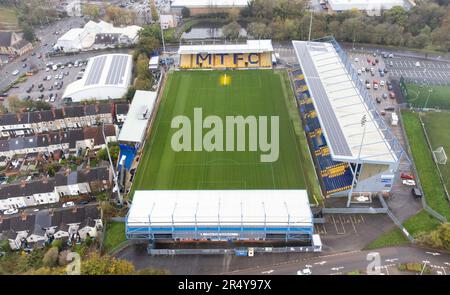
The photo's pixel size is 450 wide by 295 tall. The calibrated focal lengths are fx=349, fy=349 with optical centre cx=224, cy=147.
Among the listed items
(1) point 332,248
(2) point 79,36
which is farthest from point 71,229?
(2) point 79,36

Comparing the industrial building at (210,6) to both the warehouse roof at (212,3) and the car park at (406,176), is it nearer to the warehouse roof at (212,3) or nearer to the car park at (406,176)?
the warehouse roof at (212,3)

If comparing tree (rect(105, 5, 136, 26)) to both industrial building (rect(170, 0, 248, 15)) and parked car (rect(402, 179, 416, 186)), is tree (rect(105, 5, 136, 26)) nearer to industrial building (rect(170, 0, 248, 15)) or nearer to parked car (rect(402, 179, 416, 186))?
industrial building (rect(170, 0, 248, 15))

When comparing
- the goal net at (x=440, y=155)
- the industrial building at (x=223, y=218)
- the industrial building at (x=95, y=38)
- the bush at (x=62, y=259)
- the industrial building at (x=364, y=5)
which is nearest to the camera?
the bush at (x=62, y=259)

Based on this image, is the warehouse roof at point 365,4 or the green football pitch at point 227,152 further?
the warehouse roof at point 365,4

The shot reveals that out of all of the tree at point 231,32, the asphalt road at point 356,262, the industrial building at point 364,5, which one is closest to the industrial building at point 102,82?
the tree at point 231,32

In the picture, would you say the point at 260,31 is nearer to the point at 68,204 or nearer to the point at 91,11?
the point at 91,11

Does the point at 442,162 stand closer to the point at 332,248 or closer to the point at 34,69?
the point at 332,248

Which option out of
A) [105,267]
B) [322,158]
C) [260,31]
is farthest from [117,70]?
[105,267]
